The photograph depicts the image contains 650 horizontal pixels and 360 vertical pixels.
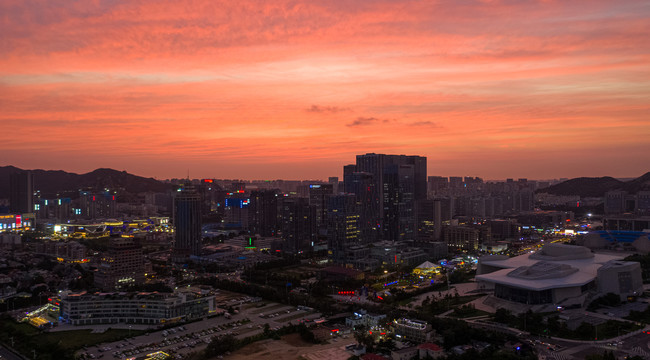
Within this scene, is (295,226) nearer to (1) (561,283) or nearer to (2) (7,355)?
(1) (561,283)

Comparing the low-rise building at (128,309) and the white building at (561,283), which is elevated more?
the white building at (561,283)

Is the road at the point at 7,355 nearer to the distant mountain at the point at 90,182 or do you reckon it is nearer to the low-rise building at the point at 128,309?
the low-rise building at the point at 128,309

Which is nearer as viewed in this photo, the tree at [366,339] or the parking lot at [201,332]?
the tree at [366,339]

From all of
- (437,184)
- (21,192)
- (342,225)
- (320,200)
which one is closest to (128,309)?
(342,225)

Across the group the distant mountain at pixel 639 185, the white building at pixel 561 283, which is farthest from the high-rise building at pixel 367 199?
the distant mountain at pixel 639 185

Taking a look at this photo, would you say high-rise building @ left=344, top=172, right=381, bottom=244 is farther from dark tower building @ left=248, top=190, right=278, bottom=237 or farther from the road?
the road

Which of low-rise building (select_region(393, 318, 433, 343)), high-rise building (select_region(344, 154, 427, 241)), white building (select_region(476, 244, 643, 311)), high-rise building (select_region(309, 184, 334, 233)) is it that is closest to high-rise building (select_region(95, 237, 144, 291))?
low-rise building (select_region(393, 318, 433, 343))
